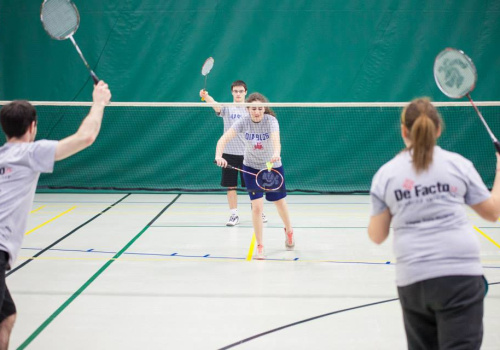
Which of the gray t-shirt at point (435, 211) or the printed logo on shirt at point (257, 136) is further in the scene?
→ the printed logo on shirt at point (257, 136)

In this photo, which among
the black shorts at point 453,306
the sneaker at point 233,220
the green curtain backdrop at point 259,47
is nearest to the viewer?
the black shorts at point 453,306

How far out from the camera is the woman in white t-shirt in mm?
2299

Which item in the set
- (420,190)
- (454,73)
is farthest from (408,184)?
(454,73)

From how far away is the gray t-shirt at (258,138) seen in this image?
614cm

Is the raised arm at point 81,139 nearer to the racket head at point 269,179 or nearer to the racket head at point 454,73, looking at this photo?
the racket head at point 454,73

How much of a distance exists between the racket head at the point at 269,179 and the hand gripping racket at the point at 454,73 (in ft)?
8.49

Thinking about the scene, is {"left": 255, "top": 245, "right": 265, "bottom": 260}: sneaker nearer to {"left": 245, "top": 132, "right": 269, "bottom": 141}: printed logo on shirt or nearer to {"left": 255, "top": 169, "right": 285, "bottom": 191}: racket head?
{"left": 255, "top": 169, "right": 285, "bottom": 191}: racket head

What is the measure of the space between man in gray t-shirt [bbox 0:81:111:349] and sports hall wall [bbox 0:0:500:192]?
25.5 feet

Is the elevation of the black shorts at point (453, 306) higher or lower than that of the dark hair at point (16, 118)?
lower

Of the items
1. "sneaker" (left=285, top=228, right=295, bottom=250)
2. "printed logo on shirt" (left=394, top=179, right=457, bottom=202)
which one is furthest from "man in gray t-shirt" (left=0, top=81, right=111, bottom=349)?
"sneaker" (left=285, top=228, right=295, bottom=250)

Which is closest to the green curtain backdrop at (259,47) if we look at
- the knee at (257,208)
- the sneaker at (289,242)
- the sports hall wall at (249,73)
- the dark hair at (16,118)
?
the sports hall wall at (249,73)

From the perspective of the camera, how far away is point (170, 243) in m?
7.04

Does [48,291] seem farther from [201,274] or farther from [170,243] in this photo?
[170,243]

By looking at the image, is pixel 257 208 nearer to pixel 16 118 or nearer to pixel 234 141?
pixel 234 141
